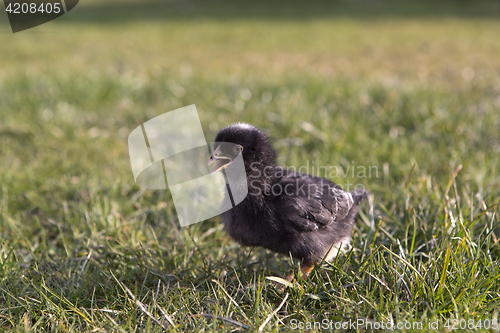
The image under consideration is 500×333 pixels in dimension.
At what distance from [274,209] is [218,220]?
0.93 metres

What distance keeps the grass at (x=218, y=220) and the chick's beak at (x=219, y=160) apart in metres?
0.69

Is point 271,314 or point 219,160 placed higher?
point 219,160

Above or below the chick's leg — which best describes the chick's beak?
above

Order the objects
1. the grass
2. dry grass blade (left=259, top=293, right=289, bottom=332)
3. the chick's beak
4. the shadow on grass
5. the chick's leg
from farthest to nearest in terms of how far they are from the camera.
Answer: the shadow on grass
the chick's leg
the chick's beak
the grass
dry grass blade (left=259, top=293, right=289, bottom=332)

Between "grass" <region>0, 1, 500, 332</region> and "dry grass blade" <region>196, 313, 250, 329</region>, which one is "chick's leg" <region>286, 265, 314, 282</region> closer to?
"grass" <region>0, 1, 500, 332</region>

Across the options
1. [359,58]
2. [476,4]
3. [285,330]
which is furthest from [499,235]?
[476,4]

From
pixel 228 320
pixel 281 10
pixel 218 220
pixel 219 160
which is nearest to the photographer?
pixel 228 320

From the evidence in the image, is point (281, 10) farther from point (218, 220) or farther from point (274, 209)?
point (274, 209)

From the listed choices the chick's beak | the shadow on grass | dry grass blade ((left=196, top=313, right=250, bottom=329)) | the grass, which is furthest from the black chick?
the shadow on grass

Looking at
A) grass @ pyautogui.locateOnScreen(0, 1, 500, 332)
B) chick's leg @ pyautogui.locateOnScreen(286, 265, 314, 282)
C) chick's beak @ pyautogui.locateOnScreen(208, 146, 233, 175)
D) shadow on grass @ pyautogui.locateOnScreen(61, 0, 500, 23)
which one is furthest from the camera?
shadow on grass @ pyautogui.locateOnScreen(61, 0, 500, 23)

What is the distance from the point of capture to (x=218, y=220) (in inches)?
129

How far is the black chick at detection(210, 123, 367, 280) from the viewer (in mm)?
2418

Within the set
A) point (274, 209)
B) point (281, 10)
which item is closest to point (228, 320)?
point (274, 209)

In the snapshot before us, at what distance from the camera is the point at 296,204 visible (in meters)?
2.45
